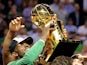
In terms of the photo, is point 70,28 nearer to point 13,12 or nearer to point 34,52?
point 13,12

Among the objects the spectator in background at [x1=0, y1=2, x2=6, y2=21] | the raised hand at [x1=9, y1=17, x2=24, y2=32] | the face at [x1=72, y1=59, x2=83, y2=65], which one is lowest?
the spectator in background at [x1=0, y1=2, x2=6, y2=21]

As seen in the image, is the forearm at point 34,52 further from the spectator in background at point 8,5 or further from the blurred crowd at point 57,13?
the spectator in background at point 8,5

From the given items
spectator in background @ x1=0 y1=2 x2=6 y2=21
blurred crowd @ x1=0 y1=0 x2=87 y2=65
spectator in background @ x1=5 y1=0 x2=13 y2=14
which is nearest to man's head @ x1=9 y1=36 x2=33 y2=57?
blurred crowd @ x1=0 y1=0 x2=87 y2=65

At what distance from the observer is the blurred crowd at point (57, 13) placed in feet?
34.3

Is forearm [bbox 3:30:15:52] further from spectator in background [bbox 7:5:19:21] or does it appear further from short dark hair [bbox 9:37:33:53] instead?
spectator in background [bbox 7:5:19:21]

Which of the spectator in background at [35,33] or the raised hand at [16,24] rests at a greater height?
the raised hand at [16,24]

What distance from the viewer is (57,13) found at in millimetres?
10820

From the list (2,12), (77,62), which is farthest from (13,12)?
(77,62)

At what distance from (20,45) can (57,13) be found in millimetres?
6581

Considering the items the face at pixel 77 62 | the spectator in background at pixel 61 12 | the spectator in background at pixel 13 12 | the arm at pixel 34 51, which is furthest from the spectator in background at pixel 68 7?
the arm at pixel 34 51

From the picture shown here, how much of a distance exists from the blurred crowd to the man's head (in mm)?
5342

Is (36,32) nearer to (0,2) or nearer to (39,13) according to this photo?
(0,2)

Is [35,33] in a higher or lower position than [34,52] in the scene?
lower

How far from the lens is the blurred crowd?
1045 cm
